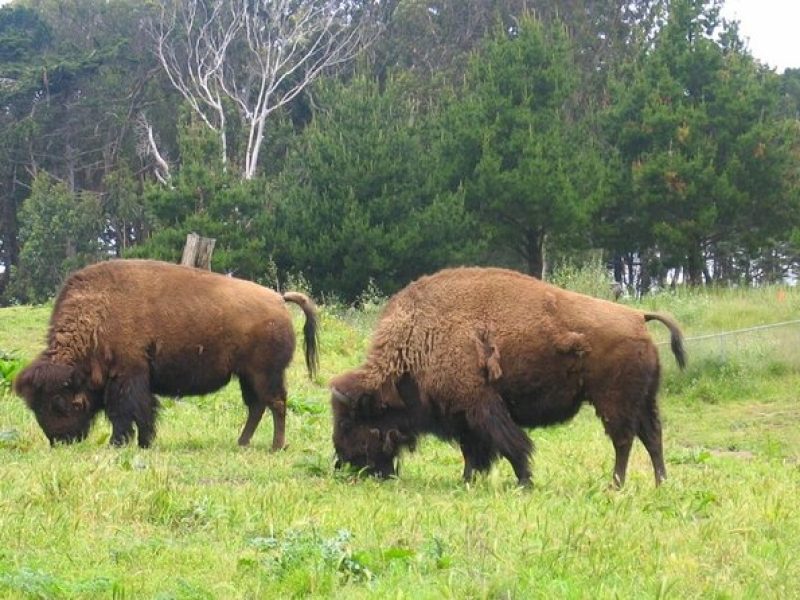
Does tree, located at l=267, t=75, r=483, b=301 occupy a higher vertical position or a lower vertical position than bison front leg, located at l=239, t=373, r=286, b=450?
higher

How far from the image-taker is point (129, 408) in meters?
9.90

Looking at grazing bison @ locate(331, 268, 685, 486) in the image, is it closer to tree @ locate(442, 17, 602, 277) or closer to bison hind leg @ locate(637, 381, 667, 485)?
bison hind leg @ locate(637, 381, 667, 485)

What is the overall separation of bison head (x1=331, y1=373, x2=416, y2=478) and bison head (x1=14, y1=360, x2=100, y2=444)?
2.52 meters

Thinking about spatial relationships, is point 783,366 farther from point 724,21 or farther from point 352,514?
point 724,21

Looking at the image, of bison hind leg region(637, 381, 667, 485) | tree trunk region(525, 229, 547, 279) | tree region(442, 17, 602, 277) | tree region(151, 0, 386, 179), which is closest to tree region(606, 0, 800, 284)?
tree region(442, 17, 602, 277)

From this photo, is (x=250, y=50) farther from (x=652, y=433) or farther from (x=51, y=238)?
(x=652, y=433)

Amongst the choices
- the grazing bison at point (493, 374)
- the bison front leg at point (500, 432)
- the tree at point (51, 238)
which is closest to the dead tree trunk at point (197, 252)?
the grazing bison at point (493, 374)

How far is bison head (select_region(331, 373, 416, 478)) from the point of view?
28.5 feet

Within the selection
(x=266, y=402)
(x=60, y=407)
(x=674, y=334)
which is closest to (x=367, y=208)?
(x=266, y=402)

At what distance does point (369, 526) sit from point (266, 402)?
15.8ft

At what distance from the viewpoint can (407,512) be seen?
6.45 m

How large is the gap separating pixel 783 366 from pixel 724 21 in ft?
78.5

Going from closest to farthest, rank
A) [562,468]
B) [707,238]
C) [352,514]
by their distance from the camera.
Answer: [352,514] < [562,468] < [707,238]

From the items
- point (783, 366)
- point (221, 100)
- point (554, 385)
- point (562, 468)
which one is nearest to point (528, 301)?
point (554, 385)
